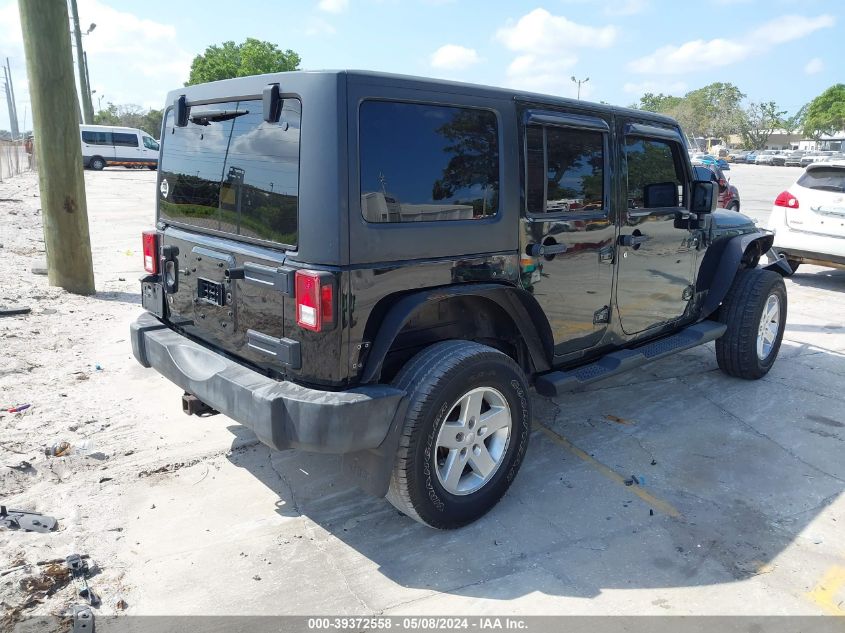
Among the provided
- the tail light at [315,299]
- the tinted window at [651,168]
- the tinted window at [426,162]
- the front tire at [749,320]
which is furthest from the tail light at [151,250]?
the front tire at [749,320]

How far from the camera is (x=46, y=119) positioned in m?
6.95

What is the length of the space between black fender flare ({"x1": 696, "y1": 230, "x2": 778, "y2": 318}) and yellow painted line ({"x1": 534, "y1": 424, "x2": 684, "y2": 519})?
1.77 meters

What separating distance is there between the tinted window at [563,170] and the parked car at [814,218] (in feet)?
19.0

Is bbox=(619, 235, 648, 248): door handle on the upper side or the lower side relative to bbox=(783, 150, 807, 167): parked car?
lower

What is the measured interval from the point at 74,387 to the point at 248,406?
8.76 feet

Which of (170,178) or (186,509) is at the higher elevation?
(170,178)

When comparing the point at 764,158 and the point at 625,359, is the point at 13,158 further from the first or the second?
the point at 764,158

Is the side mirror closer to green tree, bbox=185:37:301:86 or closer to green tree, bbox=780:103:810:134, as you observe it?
green tree, bbox=185:37:301:86

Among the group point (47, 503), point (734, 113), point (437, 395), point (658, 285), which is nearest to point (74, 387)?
point (47, 503)

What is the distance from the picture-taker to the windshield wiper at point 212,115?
3.22 m

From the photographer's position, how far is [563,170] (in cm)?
373

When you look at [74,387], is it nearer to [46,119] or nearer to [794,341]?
[46,119]

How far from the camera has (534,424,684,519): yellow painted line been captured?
3576 millimetres

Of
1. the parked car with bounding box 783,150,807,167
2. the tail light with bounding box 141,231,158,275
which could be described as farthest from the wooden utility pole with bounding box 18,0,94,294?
the parked car with bounding box 783,150,807,167
